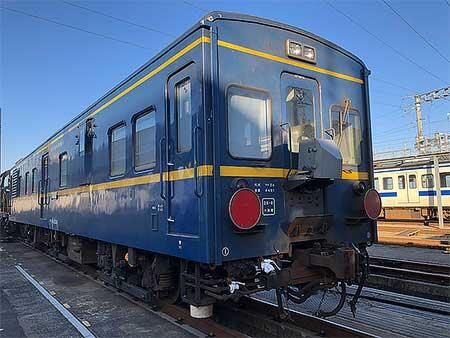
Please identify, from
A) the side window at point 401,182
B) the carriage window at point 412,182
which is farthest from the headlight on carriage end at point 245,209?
the side window at point 401,182

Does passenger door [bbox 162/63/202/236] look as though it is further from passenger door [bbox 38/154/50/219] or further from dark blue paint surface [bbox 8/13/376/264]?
passenger door [bbox 38/154/50/219]

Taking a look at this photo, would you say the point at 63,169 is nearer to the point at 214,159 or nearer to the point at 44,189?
the point at 44,189

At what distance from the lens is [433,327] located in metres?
5.01

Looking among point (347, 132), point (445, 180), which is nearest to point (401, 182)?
point (445, 180)

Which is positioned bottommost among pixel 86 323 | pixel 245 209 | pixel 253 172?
pixel 86 323

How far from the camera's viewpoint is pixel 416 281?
7410 millimetres

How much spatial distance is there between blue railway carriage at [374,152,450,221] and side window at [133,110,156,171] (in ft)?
69.2

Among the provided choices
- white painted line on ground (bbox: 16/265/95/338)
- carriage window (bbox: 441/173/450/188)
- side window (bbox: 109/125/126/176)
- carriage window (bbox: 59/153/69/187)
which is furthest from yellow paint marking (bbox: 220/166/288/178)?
carriage window (bbox: 441/173/450/188)

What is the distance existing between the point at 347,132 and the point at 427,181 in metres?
21.2

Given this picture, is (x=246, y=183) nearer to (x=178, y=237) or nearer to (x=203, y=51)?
(x=178, y=237)

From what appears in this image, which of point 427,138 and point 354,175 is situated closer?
point 354,175

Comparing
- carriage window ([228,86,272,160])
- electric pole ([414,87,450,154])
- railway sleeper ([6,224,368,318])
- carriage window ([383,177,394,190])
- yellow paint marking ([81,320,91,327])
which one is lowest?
yellow paint marking ([81,320,91,327])

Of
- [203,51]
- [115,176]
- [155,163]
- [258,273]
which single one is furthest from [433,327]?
[115,176]

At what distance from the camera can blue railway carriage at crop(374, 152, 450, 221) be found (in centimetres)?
2306
